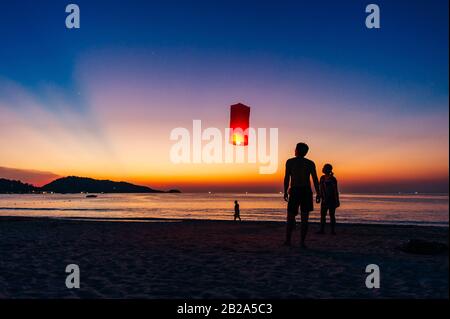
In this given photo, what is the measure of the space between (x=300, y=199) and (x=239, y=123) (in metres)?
2.76

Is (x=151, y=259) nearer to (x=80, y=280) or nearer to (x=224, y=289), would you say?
(x=80, y=280)

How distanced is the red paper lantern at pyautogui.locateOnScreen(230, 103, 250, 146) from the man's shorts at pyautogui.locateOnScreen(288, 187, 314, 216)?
6.97 feet

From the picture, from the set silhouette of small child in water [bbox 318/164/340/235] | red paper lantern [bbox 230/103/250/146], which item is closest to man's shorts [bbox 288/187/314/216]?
red paper lantern [bbox 230/103/250/146]

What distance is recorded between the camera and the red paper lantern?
1092 centimetres

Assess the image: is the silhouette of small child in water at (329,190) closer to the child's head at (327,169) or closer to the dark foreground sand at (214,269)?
the child's head at (327,169)

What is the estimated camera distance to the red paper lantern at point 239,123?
35.8 feet

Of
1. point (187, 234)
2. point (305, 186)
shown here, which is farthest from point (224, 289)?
point (187, 234)

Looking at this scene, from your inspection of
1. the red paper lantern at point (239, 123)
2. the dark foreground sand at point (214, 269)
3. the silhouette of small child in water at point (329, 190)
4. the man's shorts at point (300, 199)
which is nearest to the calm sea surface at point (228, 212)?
the dark foreground sand at point (214, 269)

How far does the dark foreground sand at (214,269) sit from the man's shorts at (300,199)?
0.94 metres

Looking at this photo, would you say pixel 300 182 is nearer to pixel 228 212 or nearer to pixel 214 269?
pixel 214 269

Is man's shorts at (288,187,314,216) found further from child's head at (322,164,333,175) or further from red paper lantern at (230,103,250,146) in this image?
child's head at (322,164,333,175)

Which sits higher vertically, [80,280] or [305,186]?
[305,186]

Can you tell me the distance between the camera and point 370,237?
1248cm
